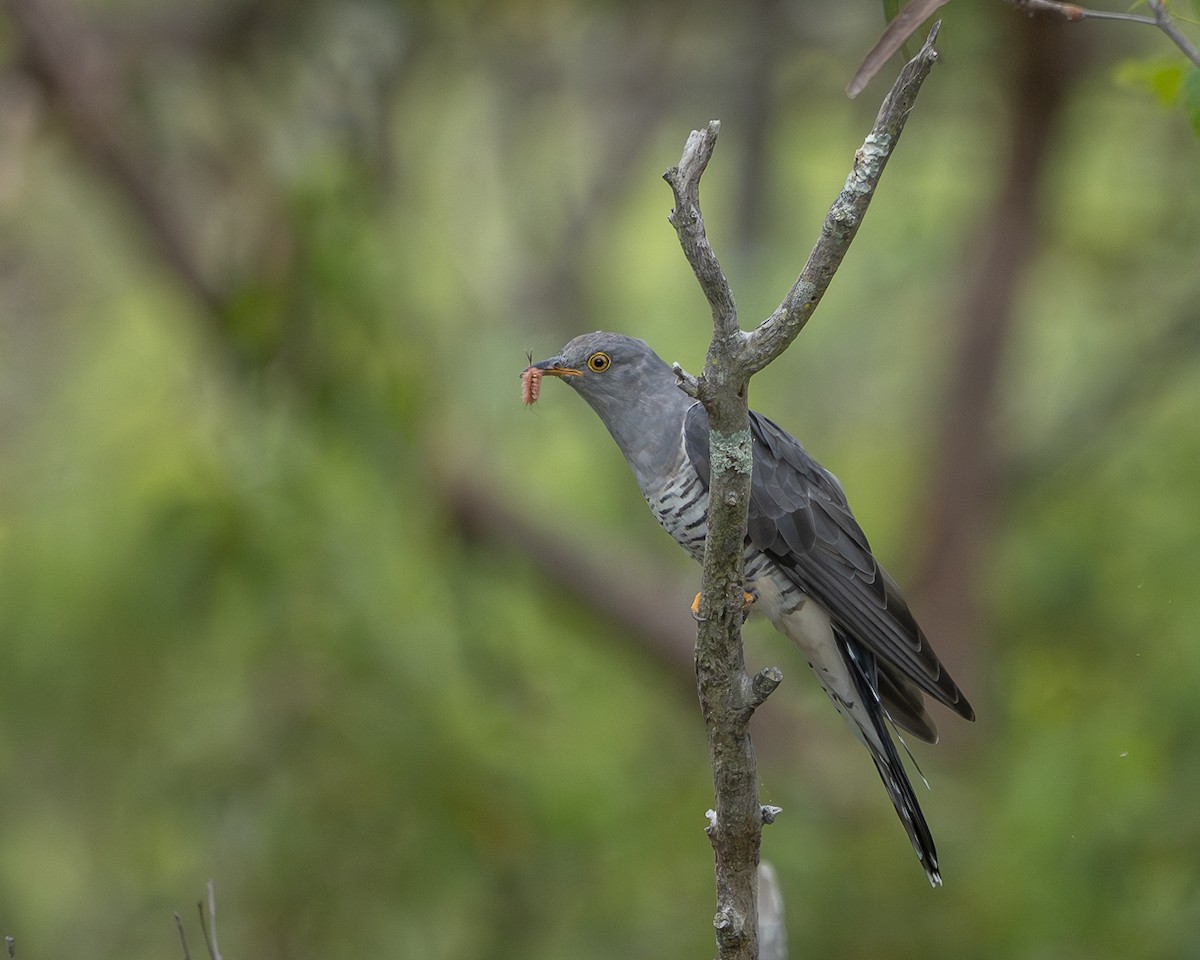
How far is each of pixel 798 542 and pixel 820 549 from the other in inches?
2.2

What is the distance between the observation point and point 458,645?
5.48 metres

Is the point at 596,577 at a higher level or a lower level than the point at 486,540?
lower

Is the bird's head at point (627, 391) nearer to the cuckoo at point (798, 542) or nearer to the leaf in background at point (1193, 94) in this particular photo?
the cuckoo at point (798, 542)

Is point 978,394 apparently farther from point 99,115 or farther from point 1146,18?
point 1146,18

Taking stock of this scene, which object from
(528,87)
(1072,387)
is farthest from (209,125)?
(1072,387)

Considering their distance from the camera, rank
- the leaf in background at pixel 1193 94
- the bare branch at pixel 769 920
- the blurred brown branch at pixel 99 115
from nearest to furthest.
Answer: the leaf in background at pixel 1193 94
the bare branch at pixel 769 920
the blurred brown branch at pixel 99 115

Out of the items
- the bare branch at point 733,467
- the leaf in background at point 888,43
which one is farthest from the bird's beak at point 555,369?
the leaf in background at point 888,43

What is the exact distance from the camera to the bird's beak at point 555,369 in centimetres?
327

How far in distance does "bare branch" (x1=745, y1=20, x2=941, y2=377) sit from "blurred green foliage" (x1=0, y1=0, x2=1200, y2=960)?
2.85 metres

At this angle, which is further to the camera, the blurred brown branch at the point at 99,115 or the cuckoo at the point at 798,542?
the blurred brown branch at the point at 99,115

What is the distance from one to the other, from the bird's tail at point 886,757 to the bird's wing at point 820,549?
0.05 metres

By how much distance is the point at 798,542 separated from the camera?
3.28 metres

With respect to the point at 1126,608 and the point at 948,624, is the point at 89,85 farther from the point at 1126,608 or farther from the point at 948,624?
the point at 1126,608

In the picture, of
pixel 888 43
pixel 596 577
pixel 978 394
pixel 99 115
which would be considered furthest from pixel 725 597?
pixel 99 115
